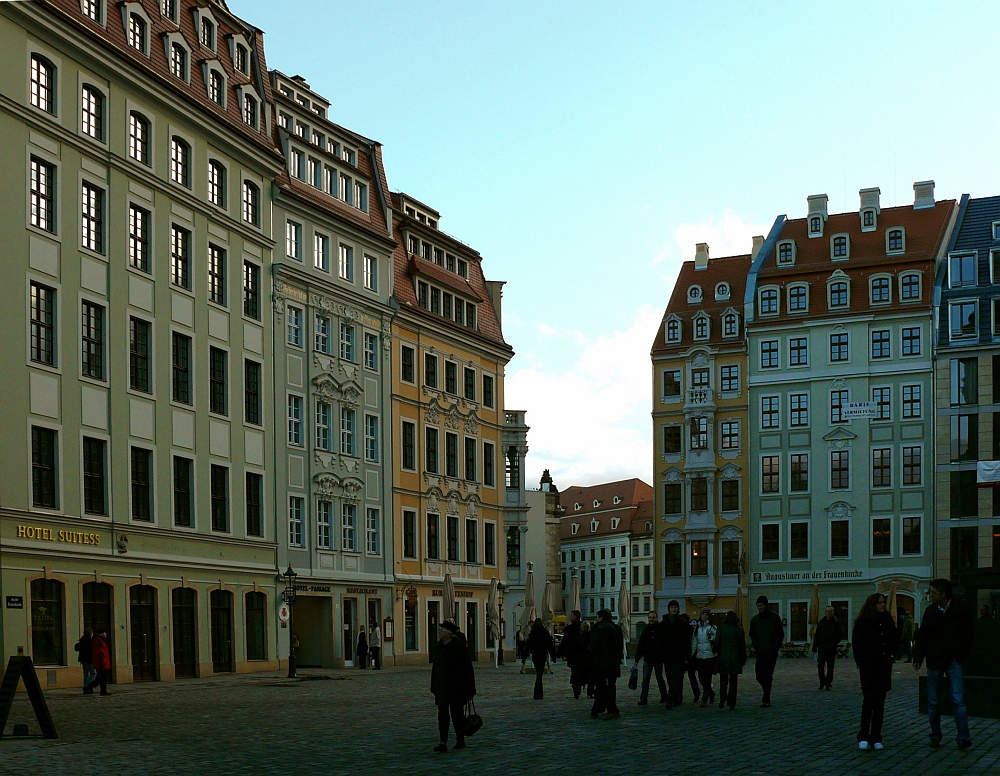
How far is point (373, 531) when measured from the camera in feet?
200

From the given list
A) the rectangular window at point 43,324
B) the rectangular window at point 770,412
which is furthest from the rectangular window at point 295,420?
the rectangular window at point 770,412

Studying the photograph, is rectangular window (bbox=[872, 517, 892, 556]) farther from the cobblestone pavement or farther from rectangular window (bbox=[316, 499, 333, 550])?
the cobblestone pavement

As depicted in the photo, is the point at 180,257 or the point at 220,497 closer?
the point at 180,257

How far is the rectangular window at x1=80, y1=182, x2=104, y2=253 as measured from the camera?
41719 millimetres

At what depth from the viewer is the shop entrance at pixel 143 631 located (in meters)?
43.0

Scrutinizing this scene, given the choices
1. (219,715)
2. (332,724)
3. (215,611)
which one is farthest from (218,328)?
(332,724)

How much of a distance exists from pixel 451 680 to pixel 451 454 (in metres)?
49.5

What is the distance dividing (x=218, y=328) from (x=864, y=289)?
46.0 meters

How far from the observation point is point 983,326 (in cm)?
7662

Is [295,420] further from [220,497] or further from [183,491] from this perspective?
[183,491]

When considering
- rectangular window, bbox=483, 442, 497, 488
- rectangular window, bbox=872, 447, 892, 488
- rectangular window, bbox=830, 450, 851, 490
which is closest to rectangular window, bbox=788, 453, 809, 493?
rectangular window, bbox=830, 450, 851, 490

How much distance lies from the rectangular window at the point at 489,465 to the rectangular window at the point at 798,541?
20.9 m

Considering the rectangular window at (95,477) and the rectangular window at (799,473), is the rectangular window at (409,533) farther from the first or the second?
the rectangular window at (799,473)

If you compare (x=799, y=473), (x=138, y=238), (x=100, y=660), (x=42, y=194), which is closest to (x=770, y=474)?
(x=799, y=473)
